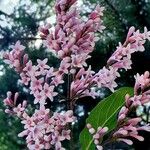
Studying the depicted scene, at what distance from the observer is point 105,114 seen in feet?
4.09

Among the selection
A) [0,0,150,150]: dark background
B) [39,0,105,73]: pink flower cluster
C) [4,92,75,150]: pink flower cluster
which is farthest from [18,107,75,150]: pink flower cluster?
[0,0,150,150]: dark background

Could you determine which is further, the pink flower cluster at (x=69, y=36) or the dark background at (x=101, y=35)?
the dark background at (x=101, y=35)

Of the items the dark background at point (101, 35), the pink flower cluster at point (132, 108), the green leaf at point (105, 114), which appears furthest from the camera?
the dark background at point (101, 35)

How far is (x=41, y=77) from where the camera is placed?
118 cm

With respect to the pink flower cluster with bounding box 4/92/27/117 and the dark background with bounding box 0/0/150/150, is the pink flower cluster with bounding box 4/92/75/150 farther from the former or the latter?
the dark background with bounding box 0/0/150/150

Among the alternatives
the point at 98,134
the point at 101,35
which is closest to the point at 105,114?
the point at 98,134

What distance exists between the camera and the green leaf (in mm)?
1225

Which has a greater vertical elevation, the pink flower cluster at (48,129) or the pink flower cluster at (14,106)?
the pink flower cluster at (14,106)

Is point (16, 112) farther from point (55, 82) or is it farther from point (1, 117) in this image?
point (1, 117)

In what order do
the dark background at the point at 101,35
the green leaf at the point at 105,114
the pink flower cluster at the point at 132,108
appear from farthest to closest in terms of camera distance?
the dark background at the point at 101,35 < the green leaf at the point at 105,114 < the pink flower cluster at the point at 132,108

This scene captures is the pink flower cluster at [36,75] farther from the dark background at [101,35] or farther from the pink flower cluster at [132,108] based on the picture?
the dark background at [101,35]

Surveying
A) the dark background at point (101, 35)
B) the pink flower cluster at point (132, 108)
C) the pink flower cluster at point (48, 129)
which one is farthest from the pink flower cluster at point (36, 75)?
the dark background at point (101, 35)

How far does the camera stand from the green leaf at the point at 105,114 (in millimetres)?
1225

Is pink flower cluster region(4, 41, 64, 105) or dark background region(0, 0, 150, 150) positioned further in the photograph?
dark background region(0, 0, 150, 150)
